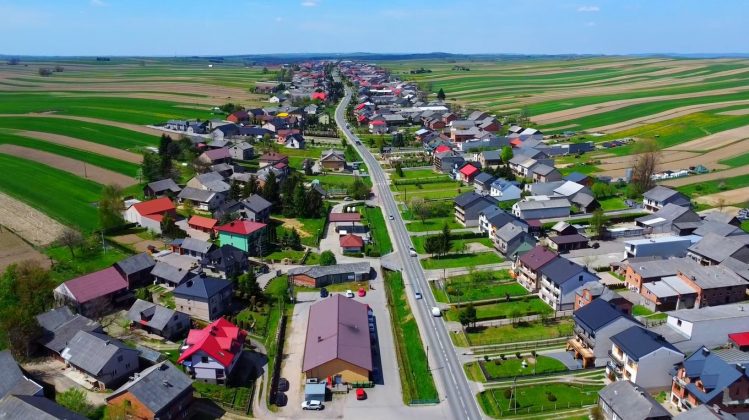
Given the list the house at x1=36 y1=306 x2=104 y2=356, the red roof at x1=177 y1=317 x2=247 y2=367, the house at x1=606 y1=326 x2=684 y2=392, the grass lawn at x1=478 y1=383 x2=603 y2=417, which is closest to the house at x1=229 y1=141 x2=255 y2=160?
the house at x1=36 y1=306 x2=104 y2=356

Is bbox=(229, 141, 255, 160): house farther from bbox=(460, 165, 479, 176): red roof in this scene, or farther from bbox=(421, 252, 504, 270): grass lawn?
bbox=(421, 252, 504, 270): grass lawn

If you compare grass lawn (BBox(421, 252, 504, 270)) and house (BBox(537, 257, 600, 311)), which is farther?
grass lawn (BBox(421, 252, 504, 270))

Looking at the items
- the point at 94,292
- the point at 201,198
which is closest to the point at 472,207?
the point at 201,198

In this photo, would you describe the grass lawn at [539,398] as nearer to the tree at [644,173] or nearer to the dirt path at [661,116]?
the tree at [644,173]

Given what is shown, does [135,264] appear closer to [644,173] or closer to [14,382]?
[14,382]

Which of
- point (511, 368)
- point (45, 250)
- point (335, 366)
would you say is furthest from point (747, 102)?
point (45, 250)

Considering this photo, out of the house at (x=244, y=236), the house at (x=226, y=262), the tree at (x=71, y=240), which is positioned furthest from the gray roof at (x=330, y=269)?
the tree at (x=71, y=240)
